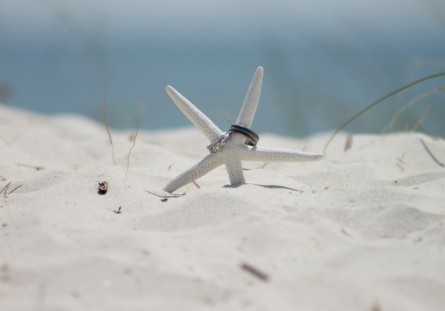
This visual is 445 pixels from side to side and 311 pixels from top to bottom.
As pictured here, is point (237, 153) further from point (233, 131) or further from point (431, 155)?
point (431, 155)

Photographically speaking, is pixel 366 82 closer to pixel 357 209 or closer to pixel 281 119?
pixel 281 119

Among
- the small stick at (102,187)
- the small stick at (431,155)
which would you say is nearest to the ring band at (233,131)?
the small stick at (102,187)

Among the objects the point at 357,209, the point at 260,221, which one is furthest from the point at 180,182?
the point at 357,209

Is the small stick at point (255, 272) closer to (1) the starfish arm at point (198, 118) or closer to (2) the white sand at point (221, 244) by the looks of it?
(2) the white sand at point (221, 244)

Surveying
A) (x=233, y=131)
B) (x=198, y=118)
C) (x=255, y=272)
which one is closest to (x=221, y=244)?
(x=255, y=272)

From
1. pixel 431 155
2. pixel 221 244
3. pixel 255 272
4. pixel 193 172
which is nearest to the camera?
pixel 255 272

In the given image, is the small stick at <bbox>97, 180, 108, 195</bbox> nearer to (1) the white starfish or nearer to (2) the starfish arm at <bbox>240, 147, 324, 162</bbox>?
(1) the white starfish

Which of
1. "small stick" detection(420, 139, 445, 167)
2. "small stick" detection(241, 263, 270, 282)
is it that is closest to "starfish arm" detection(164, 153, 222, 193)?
"small stick" detection(241, 263, 270, 282)
